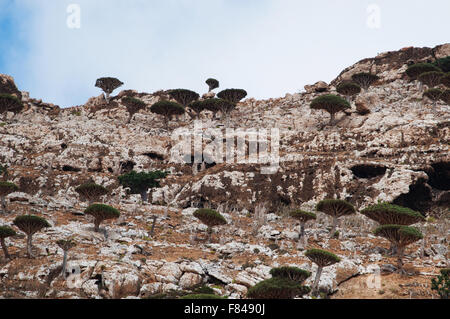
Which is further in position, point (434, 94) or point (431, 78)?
point (431, 78)

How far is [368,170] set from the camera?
51.1m

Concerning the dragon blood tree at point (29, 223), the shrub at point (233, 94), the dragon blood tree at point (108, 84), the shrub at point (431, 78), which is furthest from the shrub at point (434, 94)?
the dragon blood tree at point (108, 84)

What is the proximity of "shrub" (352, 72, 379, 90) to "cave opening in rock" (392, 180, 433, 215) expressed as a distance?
134 ft

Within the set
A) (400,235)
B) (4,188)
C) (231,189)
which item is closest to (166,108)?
(231,189)

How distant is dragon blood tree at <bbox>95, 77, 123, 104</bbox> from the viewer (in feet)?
317

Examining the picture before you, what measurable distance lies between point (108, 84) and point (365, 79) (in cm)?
6152

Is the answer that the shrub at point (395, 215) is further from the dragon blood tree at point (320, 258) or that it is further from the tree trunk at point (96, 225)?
the tree trunk at point (96, 225)

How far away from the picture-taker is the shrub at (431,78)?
236 feet

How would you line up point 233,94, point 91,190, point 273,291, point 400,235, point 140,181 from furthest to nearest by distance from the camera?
point 233,94 < point 140,181 < point 91,190 < point 400,235 < point 273,291

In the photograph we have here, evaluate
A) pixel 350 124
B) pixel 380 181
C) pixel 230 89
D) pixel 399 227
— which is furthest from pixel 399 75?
pixel 399 227

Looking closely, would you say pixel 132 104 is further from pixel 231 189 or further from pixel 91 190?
pixel 91 190
